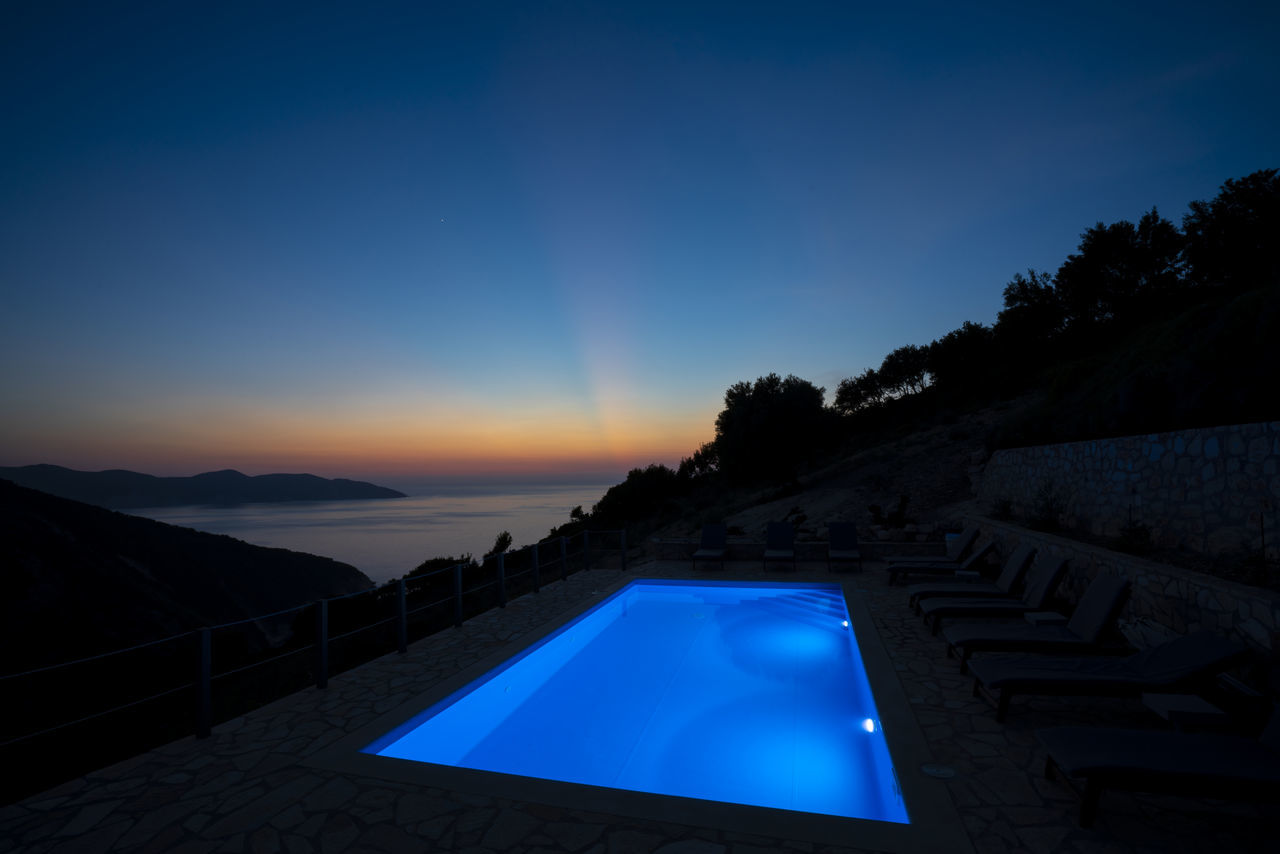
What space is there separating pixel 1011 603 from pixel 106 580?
119 ft

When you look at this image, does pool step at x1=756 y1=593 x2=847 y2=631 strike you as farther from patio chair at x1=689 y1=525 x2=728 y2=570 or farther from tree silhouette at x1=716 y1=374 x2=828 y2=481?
tree silhouette at x1=716 y1=374 x2=828 y2=481

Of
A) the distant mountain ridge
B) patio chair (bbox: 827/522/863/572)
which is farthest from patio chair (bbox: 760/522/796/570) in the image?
the distant mountain ridge

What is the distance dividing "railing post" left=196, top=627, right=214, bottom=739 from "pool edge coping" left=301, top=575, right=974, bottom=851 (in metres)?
1.16

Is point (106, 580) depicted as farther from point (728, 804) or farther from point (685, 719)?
point (728, 804)

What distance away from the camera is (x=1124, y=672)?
13.8 feet

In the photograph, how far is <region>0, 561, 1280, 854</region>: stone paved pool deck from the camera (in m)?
2.97

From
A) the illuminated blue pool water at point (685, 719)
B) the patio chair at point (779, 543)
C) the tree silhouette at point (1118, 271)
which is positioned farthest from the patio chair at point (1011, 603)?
the tree silhouette at point (1118, 271)

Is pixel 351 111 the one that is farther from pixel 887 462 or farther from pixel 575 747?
pixel 887 462

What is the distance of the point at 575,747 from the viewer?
5309 mm

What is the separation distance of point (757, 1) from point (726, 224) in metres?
5.45

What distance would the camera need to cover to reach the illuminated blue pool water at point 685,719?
4.53 meters

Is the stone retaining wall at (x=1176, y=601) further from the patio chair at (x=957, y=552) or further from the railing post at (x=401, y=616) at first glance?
the railing post at (x=401, y=616)

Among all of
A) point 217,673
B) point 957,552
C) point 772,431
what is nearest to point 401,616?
point 217,673

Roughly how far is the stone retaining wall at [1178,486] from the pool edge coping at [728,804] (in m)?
3.95
